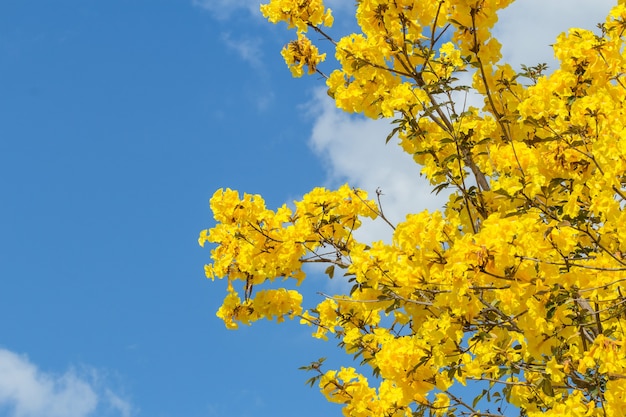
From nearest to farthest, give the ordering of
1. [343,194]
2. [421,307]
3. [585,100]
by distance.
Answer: [585,100] < [421,307] < [343,194]

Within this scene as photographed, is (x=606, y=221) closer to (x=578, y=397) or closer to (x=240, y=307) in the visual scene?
(x=578, y=397)

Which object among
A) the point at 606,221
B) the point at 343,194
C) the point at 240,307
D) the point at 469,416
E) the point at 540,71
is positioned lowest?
the point at 469,416

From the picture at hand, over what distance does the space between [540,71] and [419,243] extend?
244 centimetres

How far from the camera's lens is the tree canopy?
331cm

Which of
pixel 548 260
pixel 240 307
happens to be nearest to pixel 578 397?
pixel 548 260

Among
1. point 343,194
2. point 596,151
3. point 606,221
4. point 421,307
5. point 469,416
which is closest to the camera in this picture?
point 596,151

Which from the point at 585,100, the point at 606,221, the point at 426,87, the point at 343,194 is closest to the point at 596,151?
the point at 606,221

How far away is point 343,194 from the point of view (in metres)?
4.97

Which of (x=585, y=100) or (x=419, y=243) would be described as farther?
(x=585, y=100)

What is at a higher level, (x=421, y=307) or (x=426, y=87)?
(x=426, y=87)

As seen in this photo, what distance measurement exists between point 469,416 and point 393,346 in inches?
38.3

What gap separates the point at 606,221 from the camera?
3.51m

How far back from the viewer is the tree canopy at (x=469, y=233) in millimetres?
3309

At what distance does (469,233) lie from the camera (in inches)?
141
